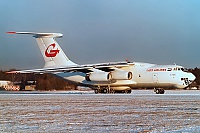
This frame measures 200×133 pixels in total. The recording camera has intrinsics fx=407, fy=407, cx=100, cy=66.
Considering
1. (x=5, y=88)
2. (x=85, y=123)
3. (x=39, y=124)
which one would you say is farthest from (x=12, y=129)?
(x=5, y=88)

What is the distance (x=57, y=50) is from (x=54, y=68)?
265 cm

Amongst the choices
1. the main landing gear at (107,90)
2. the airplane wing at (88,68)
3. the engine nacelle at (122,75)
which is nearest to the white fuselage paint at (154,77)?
the engine nacelle at (122,75)

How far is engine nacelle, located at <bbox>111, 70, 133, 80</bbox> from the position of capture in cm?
3562

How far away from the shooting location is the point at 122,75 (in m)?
35.8

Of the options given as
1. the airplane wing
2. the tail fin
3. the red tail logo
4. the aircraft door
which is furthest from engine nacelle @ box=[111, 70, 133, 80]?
the red tail logo

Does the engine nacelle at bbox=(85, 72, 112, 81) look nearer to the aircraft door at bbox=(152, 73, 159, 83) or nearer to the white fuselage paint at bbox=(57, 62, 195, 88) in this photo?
the white fuselage paint at bbox=(57, 62, 195, 88)

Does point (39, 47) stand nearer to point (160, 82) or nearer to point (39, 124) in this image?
point (160, 82)

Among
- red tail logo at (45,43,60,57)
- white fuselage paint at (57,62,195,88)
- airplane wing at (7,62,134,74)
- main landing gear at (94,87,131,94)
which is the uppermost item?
red tail logo at (45,43,60,57)

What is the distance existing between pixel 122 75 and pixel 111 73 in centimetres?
143

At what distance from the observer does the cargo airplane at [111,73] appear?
34.6 meters

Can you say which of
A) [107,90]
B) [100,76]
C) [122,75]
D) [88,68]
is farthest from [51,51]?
[122,75]

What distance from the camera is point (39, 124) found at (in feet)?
30.2

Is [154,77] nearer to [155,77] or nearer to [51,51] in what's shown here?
[155,77]

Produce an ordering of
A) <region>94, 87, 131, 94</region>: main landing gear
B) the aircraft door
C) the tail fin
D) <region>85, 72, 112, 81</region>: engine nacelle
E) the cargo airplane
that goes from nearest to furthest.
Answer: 1. the cargo airplane
2. the aircraft door
3. <region>85, 72, 112, 81</region>: engine nacelle
4. <region>94, 87, 131, 94</region>: main landing gear
5. the tail fin
